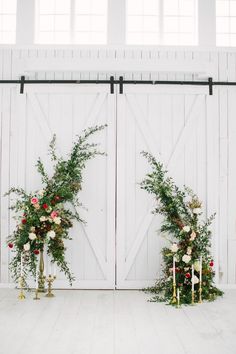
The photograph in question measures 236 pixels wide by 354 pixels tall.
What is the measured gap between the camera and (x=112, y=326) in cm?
414

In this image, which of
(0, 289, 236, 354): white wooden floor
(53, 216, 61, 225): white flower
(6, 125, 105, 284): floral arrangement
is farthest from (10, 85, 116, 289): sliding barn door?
(53, 216, 61, 225): white flower

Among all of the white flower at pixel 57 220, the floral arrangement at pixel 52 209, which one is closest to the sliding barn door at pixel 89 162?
the floral arrangement at pixel 52 209

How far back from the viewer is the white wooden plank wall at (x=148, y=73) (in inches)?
236

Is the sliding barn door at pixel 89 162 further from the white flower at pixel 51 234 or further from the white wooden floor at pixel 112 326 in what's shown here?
the white flower at pixel 51 234

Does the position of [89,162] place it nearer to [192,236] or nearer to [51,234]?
[51,234]

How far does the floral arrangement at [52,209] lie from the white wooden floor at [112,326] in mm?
560

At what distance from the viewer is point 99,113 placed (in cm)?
601

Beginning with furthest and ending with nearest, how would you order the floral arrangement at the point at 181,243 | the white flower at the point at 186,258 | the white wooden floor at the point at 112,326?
1. the floral arrangement at the point at 181,243
2. the white flower at the point at 186,258
3. the white wooden floor at the point at 112,326

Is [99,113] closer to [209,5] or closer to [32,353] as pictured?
[209,5]

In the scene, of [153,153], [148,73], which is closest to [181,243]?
[153,153]

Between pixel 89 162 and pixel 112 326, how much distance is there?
250 cm

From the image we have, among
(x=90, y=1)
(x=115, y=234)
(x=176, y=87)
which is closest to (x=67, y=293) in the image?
(x=115, y=234)

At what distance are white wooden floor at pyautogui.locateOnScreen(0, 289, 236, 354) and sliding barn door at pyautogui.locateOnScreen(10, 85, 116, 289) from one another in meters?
0.57

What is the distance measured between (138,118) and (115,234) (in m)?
1.69
